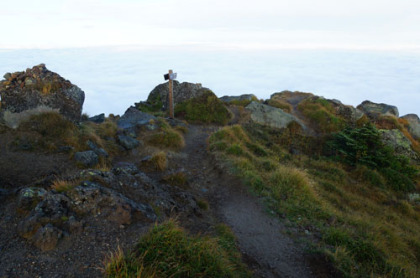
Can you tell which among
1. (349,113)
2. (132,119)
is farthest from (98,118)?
(349,113)

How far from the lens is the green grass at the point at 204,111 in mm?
18969

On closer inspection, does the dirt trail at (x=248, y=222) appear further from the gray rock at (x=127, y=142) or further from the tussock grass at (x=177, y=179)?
the gray rock at (x=127, y=142)

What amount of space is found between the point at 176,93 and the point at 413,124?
22.3 m

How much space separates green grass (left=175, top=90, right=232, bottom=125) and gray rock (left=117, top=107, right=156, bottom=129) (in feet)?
11.6

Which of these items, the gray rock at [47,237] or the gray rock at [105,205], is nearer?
the gray rock at [47,237]

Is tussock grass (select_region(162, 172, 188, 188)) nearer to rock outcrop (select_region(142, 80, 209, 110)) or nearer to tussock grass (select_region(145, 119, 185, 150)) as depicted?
tussock grass (select_region(145, 119, 185, 150))

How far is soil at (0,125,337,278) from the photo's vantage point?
4.27 meters

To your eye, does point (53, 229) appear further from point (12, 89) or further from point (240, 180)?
point (12, 89)

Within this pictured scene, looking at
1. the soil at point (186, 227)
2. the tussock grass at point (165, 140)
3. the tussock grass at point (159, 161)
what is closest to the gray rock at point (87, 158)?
the soil at point (186, 227)

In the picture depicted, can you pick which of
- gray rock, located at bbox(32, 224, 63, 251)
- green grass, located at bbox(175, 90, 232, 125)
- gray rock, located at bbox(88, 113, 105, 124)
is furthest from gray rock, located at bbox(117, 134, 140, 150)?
gray rock, located at bbox(32, 224, 63, 251)

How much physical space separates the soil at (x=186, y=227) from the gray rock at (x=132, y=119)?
4280 millimetres

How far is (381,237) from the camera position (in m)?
7.46

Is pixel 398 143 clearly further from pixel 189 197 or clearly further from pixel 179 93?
pixel 189 197

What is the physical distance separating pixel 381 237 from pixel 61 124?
12001mm
